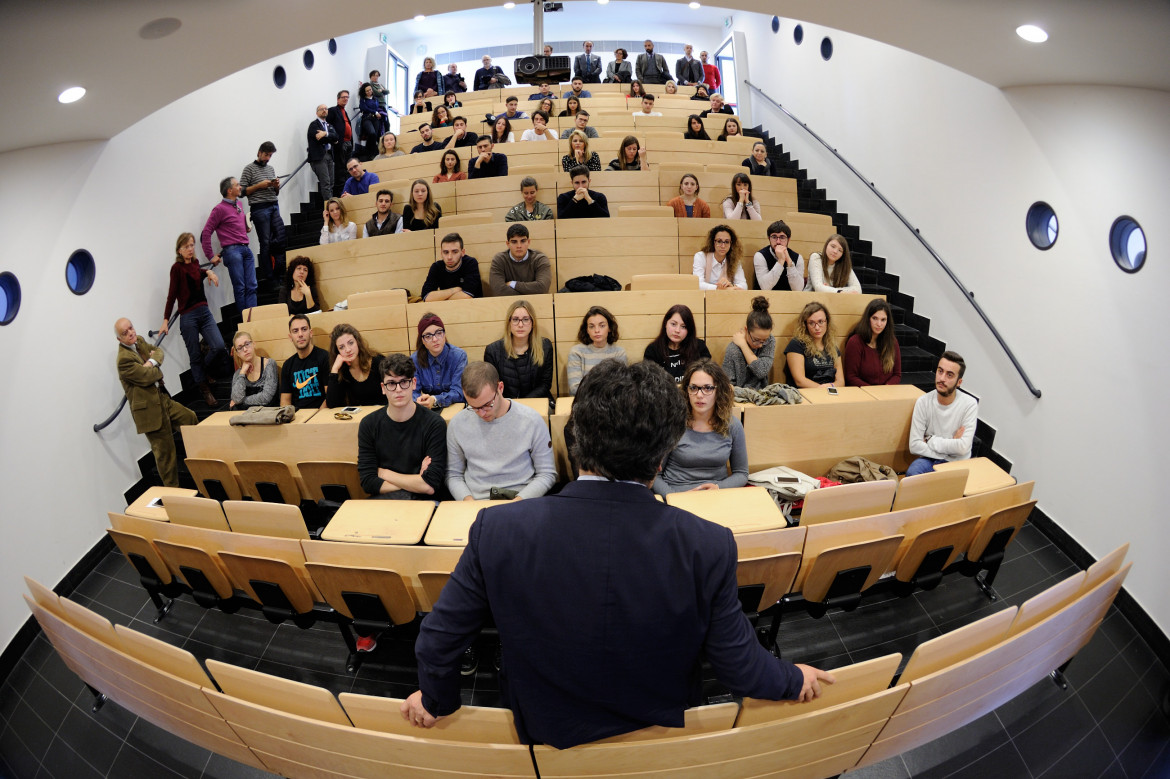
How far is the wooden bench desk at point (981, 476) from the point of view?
2854mm

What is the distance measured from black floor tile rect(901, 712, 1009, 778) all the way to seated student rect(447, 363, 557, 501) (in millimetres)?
1911

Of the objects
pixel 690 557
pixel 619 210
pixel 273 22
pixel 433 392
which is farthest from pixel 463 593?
pixel 619 210

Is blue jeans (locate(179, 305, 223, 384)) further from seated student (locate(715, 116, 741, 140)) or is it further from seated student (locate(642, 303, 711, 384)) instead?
seated student (locate(715, 116, 741, 140))

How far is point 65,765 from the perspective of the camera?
7.92 feet

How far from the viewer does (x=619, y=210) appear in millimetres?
5438

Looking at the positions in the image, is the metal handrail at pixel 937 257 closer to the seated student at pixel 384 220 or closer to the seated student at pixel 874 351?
the seated student at pixel 874 351

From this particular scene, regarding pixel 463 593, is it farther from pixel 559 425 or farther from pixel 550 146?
pixel 550 146

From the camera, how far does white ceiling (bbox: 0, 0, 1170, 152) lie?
7.42ft

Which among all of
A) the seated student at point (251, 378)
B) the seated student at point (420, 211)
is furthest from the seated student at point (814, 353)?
the seated student at point (251, 378)

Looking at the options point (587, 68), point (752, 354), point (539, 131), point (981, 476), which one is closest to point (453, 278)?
point (752, 354)

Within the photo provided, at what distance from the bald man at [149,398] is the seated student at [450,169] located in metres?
3.28

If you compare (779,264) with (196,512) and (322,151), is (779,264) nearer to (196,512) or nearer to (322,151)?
(196,512)

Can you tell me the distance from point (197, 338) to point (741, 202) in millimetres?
5073

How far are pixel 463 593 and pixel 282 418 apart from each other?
2.73 meters
